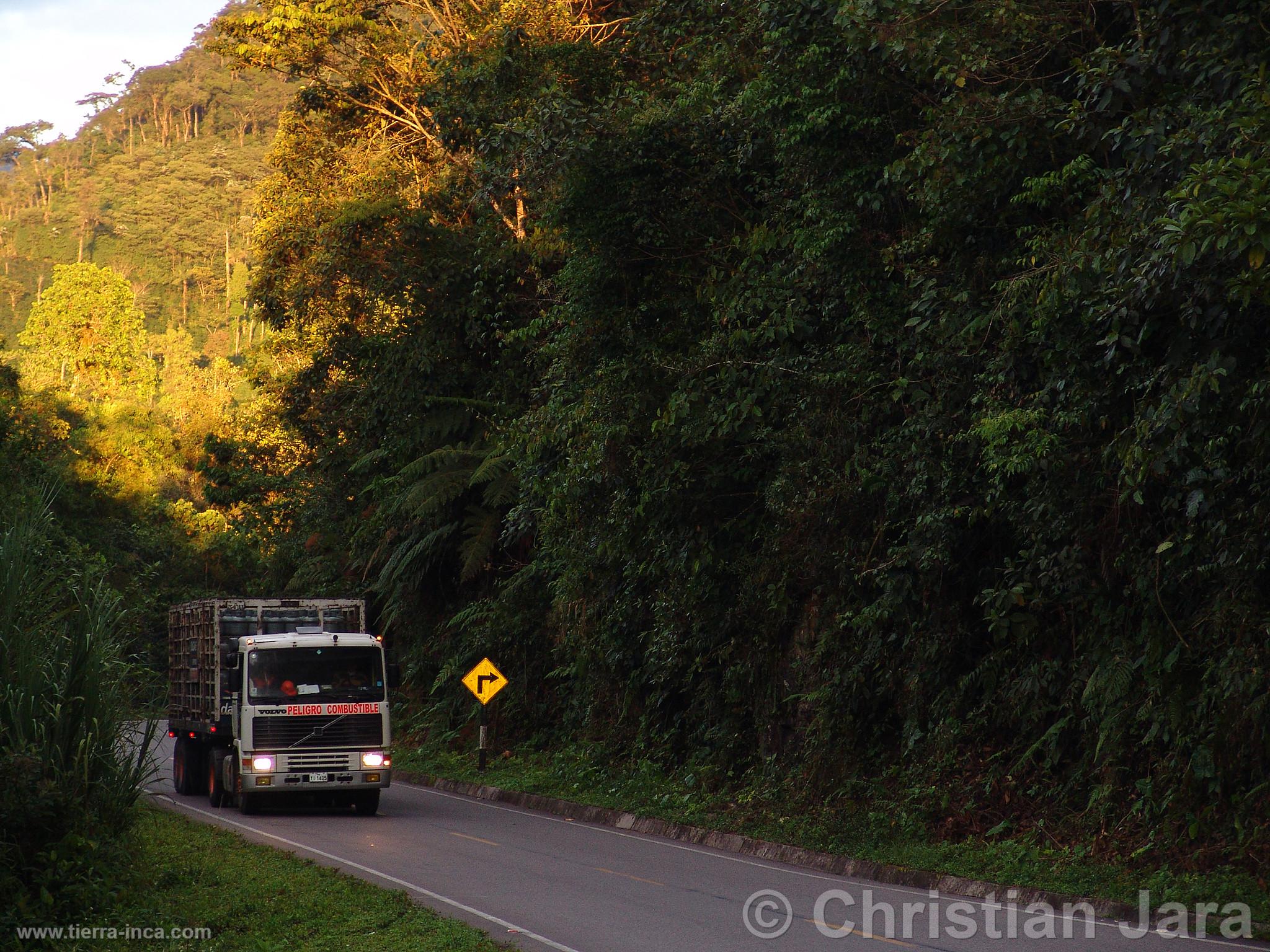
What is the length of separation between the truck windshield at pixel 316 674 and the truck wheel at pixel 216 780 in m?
2.26

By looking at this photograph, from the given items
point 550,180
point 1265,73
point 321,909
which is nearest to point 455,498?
point 550,180

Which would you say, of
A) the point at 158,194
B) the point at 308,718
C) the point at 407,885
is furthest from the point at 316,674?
the point at 158,194

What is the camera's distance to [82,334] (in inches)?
3214

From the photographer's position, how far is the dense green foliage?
39.1 feet

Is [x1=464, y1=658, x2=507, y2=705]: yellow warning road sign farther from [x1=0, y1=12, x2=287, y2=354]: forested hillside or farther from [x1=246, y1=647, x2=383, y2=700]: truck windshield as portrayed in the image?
[x1=0, y1=12, x2=287, y2=354]: forested hillside

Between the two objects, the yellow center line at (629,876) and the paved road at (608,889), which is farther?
the yellow center line at (629,876)

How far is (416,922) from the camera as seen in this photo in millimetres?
9930

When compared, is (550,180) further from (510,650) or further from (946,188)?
(510,650)

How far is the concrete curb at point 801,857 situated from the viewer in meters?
12.0

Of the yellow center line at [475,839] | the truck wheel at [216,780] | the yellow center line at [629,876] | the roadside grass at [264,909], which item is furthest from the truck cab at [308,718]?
the yellow center line at [629,876]

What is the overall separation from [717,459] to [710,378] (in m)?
1.75

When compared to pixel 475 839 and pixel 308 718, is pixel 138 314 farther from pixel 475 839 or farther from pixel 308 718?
pixel 475 839

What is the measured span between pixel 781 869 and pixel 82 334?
251 feet

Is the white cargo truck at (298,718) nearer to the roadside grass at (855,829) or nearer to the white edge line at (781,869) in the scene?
the white edge line at (781,869)
